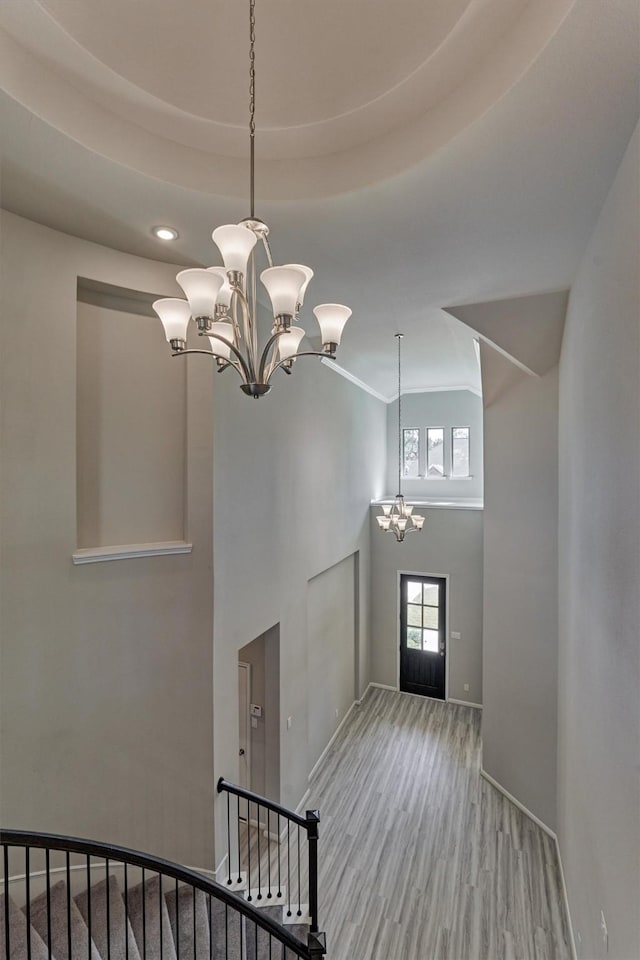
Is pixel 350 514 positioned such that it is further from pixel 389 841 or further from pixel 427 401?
pixel 389 841

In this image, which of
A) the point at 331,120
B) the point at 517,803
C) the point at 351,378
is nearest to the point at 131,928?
the point at 517,803

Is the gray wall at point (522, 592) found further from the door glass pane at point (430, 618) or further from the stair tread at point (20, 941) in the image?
the stair tread at point (20, 941)

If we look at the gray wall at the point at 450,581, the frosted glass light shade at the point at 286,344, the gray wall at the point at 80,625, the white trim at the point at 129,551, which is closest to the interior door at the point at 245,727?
the gray wall at the point at 80,625

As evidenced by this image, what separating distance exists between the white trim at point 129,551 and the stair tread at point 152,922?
200cm

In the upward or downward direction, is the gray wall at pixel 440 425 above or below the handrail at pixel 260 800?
above

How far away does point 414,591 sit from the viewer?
8.21 m

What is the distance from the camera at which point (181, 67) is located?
1974 mm

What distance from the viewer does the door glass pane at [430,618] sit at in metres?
8.05

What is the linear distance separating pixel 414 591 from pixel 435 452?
2878 millimetres

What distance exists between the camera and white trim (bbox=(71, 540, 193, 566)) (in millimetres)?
2852

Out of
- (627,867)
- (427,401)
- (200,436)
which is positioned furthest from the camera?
(427,401)

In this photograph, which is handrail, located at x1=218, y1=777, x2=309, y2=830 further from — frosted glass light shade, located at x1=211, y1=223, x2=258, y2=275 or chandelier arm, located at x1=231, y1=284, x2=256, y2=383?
frosted glass light shade, located at x1=211, y1=223, x2=258, y2=275

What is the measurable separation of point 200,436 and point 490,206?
2.43 meters

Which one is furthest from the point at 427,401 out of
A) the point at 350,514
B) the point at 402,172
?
the point at 402,172
